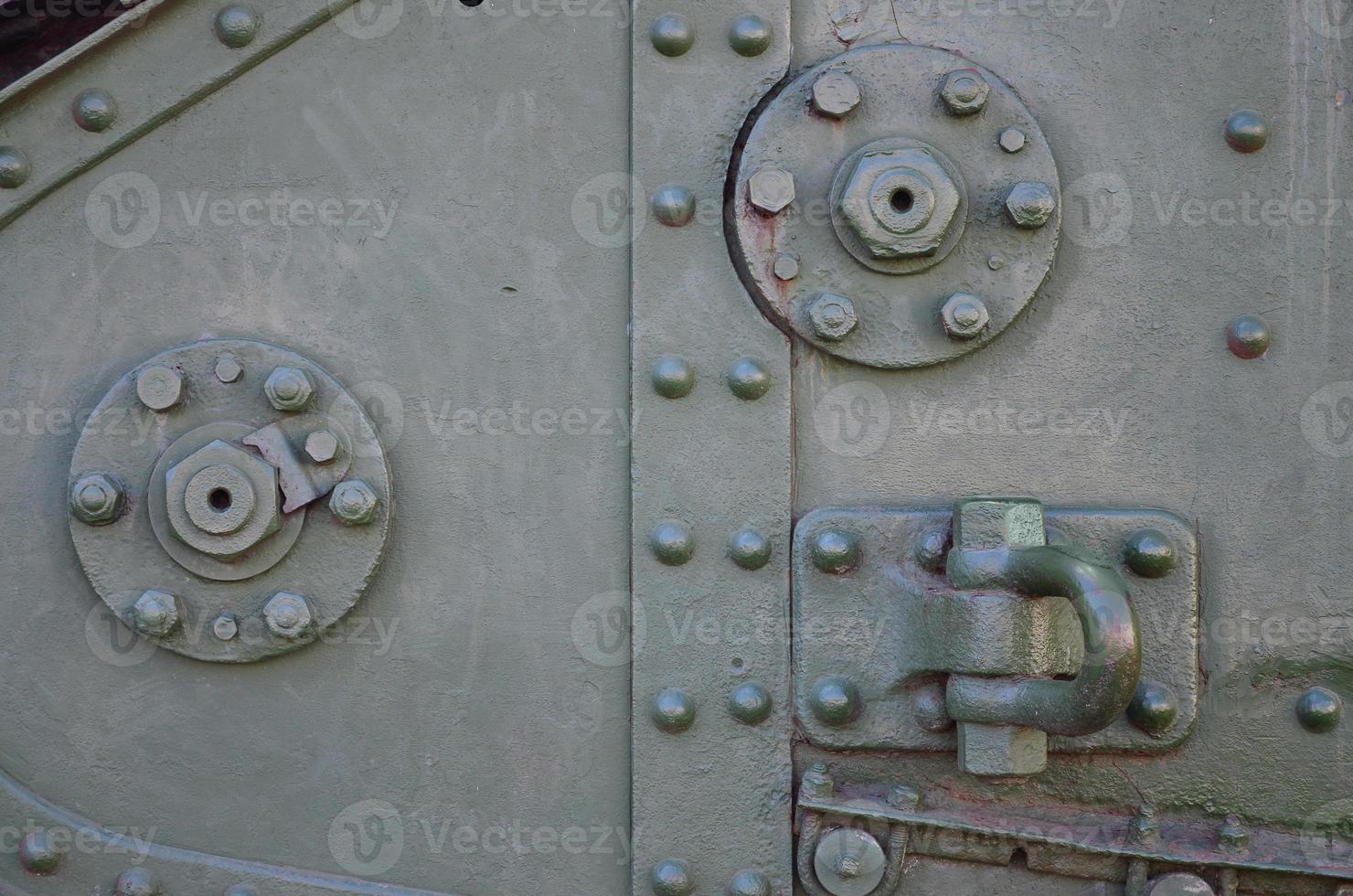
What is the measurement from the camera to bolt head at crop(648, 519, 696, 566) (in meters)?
1.22

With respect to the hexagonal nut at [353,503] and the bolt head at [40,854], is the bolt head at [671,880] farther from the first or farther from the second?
the bolt head at [40,854]

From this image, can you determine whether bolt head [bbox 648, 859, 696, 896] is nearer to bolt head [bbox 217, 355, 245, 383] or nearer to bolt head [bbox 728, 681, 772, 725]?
bolt head [bbox 728, 681, 772, 725]

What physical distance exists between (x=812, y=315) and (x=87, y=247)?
767 millimetres

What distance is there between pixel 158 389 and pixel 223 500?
0.13m

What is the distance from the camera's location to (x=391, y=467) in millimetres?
1275

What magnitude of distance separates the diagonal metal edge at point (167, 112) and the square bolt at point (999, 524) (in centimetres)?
84

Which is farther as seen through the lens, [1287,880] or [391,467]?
[391,467]

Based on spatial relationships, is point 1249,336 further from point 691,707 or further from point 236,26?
point 236,26

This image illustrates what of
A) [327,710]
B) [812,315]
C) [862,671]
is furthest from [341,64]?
[862,671]

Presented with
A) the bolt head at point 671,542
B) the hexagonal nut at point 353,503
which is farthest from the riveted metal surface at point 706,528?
the hexagonal nut at point 353,503

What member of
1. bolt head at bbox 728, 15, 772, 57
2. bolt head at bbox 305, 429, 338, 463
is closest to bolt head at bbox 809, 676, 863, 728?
bolt head at bbox 305, 429, 338, 463

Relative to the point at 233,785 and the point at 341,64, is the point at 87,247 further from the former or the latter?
the point at 233,785

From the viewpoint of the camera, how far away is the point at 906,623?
1185mm

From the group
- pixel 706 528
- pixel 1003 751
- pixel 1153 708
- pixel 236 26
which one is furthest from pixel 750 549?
pixel 236 26
